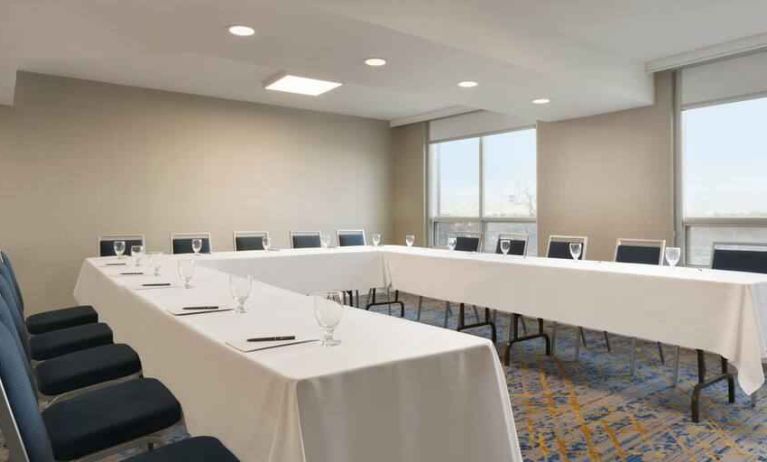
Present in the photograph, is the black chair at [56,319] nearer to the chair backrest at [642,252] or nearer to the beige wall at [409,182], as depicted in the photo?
the chair backrest at [642,252]

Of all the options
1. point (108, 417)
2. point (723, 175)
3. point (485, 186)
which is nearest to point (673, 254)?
point (723, 175)

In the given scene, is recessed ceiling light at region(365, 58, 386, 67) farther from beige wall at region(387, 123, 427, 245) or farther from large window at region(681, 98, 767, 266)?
beige wall at region(387, 123, 427, 245)

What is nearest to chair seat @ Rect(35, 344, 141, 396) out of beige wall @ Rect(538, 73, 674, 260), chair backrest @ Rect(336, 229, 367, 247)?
chair backrest @ Rect(336, 229, 367, 247)

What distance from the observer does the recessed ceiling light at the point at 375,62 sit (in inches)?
148

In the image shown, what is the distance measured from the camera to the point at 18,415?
1310 mm

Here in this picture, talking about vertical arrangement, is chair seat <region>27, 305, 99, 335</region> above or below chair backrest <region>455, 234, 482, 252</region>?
below

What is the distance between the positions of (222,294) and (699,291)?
8.54ft

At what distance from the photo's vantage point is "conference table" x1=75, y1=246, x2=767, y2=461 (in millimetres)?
1310

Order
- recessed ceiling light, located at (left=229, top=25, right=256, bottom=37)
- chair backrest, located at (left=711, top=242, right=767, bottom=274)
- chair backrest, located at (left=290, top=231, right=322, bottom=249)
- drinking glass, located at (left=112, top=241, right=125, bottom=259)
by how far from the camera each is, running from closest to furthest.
A: recessed ceiling light, located at (left=229, top=25, right=256, bottom=37), chair backrest, located at (left=711, top=242, right=767, bottom=274), drinking glass, located at (left=112, top=241, right=125, bottom=259), chair backrest, located at (left=290, top=231, right=322, bottom=249)

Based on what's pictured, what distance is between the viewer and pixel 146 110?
6.12m

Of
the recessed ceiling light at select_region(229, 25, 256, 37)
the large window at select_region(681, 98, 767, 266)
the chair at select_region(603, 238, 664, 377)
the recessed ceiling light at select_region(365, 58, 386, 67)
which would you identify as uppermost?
the recessed ceiling light at select_region(365, 58, 386, 67)

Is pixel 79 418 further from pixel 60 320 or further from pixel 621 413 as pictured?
pixel 621 413

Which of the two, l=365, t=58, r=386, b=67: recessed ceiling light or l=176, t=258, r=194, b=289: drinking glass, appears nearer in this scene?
l=176, t=258, r=194, b=289: drinking glass

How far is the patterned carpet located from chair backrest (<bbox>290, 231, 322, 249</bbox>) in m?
2.81
